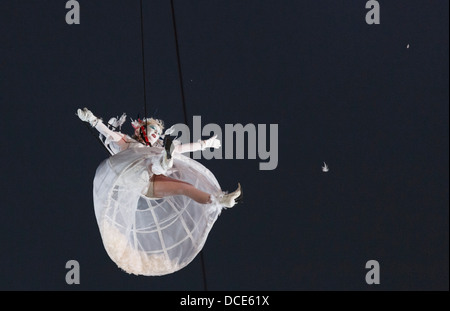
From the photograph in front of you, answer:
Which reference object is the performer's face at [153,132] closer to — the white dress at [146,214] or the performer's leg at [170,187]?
the white dress at [146,214]

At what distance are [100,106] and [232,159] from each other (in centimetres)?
72

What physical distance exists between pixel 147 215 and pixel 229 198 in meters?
0.57

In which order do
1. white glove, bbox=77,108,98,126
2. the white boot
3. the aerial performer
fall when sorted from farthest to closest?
white glove, bbox=77,108,98,126
the aerial performer
the white boot

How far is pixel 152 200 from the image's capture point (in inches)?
115

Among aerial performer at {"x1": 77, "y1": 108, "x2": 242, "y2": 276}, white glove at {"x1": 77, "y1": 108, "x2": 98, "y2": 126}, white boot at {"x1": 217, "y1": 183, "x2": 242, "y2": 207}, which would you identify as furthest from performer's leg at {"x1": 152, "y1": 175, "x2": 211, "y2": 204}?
white glove at {"x1": 77, "y1": 108, "x2": 98, "y2": 126}

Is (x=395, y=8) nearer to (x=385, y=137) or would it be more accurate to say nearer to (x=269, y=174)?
(x=385, y=137)

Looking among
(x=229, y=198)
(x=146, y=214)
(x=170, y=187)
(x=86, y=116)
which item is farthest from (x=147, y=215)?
(x=229, y=198)

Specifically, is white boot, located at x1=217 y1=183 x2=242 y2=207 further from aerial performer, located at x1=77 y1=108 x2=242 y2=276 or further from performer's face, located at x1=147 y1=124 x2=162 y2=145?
performer's face, located at x1=147 y1=124 x2=162 y2=145

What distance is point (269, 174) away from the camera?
4.00 m

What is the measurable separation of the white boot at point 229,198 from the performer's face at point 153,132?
0.46m

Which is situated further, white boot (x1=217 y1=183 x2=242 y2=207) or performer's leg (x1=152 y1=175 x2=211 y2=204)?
performer's leg (x1=152 y1=175 x2=211 y2=204)

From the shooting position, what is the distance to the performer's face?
2816 millimetres

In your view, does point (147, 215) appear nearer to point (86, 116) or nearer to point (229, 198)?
point (86, 116)

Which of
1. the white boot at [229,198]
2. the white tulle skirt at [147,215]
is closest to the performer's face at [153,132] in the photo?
the white tulle skirt at [147,215]
